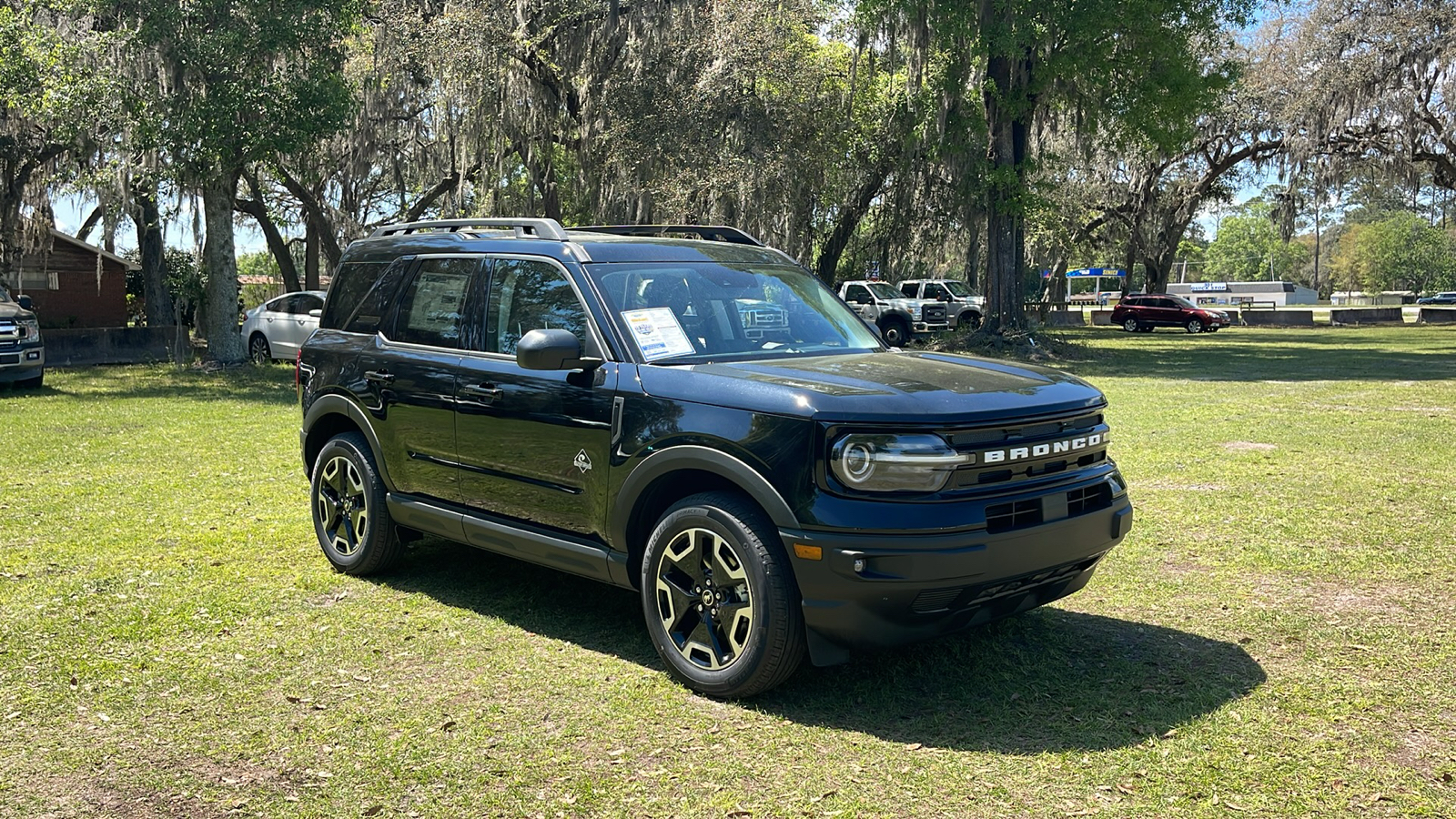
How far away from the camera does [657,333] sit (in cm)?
532

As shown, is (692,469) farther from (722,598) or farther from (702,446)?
(722,598)

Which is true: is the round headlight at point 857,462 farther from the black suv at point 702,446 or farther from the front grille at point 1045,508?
the front grille at point 1045,508

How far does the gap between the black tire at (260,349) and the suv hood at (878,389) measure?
Answer: 21486 mm

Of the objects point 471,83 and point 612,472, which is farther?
point 471,83

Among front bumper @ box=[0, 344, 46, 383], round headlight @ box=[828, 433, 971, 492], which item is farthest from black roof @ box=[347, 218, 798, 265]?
front bumper @ box=[0, 344, 46, 383]

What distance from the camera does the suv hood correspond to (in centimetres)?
441

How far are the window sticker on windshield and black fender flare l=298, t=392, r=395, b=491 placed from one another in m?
1.86

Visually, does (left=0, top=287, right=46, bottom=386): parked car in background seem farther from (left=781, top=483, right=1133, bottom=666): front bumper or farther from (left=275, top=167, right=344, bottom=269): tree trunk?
(left=781, top=483, right=1133, bottom=666): front bumper

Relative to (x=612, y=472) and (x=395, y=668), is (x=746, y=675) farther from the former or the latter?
(x=395, y=668)

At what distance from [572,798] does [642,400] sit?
171cm

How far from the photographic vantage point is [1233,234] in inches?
5768

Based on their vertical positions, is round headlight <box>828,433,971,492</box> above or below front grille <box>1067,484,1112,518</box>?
above

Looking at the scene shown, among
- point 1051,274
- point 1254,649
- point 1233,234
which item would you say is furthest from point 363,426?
point 1233,234

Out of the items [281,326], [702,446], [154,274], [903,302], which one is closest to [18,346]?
[281,326]
